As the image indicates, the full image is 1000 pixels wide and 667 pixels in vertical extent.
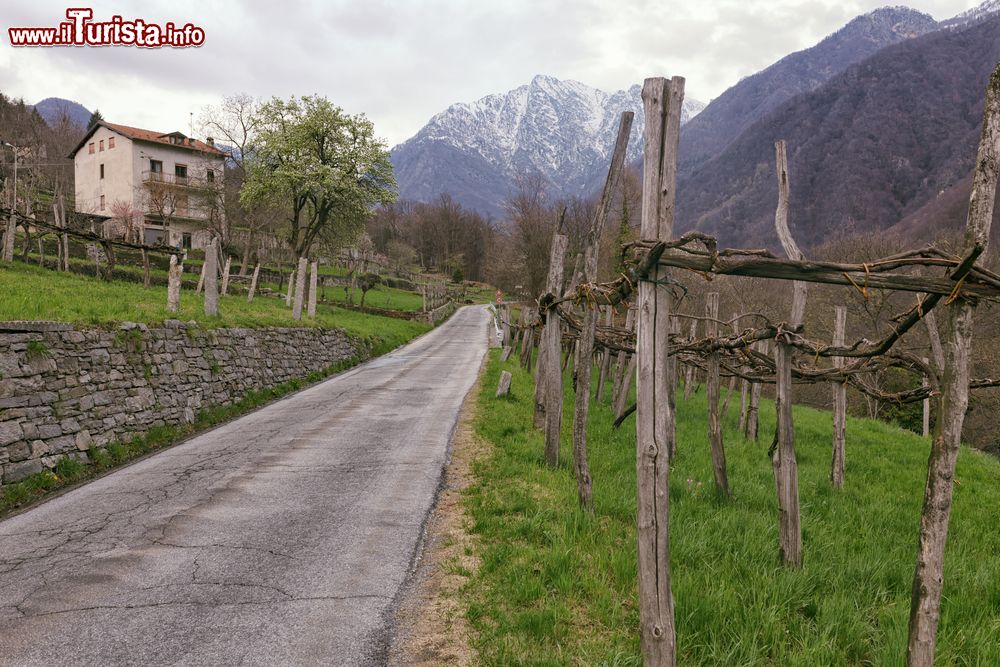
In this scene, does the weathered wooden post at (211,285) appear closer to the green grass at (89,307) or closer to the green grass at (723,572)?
the green grass at (89,307)

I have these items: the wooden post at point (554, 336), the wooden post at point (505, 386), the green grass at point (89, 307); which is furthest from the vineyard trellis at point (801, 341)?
the green grass at point (89, 307)

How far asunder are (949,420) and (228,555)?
6054 millimetres

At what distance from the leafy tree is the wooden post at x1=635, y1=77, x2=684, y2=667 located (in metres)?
29.7

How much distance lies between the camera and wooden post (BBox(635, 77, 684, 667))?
333cm

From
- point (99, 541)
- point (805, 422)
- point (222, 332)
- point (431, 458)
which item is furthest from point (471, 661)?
point (805, 422)

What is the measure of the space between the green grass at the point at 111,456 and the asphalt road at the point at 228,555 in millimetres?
429

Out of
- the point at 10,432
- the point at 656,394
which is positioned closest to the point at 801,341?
the point at 656,394

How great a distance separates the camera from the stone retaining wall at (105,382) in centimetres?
774

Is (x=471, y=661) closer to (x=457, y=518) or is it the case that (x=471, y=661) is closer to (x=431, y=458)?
(x=457, y=518)

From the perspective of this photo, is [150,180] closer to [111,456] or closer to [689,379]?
[111,456]

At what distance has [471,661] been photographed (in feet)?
12.2

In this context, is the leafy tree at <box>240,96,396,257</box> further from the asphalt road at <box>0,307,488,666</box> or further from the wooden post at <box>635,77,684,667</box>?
the wooden post at <box>635,77,684,667</box>

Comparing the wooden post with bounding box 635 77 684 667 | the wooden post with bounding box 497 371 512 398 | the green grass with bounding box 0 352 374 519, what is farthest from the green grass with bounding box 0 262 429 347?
the wooden post with bounding box 635 77 684 667

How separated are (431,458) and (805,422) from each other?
1138 centimetres
